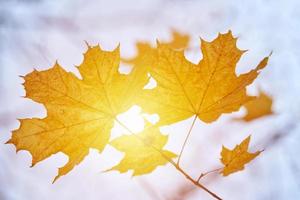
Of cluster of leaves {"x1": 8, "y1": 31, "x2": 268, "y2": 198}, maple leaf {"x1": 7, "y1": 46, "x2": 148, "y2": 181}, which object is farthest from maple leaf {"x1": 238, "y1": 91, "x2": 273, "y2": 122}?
maple leaf {"x1": 7, "y1": 46, "x2": 148, "y2": 181}

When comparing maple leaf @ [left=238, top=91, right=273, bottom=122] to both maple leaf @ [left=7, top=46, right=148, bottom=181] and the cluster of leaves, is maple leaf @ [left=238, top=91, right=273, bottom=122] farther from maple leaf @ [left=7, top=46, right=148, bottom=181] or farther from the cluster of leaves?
maple leaf @ [left=7, top=46, right=148, bottom=181]

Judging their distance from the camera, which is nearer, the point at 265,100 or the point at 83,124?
the point at 83,124

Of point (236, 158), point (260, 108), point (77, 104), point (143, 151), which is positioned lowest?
point (236, 158)

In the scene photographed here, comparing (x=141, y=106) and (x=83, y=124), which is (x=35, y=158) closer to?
(x=83, y=124)

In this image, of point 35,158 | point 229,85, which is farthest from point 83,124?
point 229,85

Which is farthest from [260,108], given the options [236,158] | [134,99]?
[134,99]

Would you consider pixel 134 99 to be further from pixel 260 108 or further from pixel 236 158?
pixel 260 108
